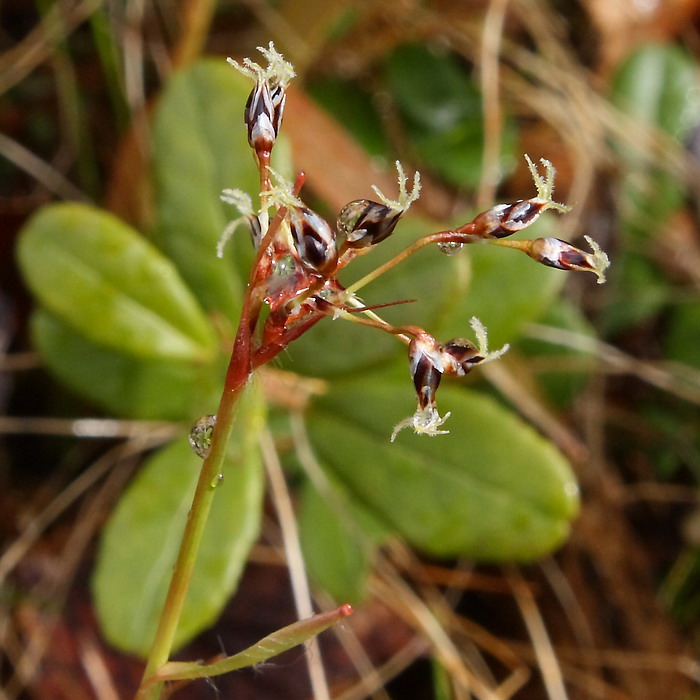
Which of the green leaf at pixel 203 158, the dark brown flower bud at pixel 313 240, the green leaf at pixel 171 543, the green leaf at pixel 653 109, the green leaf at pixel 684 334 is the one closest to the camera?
the dark brown flower bud at pixel 313 240

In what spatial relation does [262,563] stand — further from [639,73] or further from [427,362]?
→ [639,73]

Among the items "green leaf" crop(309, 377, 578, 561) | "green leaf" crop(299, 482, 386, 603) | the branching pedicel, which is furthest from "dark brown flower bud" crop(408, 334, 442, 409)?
"green leaf" crop(299, 482, 386, 603)

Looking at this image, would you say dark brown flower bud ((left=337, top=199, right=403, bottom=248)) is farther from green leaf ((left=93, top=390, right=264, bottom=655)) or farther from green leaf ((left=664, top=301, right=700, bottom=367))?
green leaf ((left=664, top=301, right=700, bottom=367))

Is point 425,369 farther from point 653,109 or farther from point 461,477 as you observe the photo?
point 653,109

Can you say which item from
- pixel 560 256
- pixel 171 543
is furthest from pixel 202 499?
pixel 171 543

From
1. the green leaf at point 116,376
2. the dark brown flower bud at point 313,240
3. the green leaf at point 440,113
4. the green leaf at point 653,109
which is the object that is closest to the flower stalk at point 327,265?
the dark brown flower bud at point 313,240

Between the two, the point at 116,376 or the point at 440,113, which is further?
the point at 440,113

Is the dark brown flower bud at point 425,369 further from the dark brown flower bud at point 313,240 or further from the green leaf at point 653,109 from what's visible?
the green leaf at point 653,109
